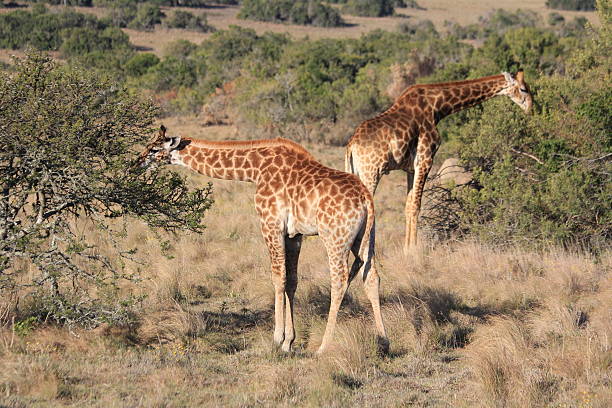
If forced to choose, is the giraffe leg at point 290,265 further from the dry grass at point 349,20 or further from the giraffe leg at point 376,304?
the dry grass at point 349,20

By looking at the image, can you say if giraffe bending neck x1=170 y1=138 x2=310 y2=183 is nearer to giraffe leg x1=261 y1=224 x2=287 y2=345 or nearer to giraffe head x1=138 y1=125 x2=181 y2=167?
giraffe head x1=138 y1=125 x2=181 y2=167

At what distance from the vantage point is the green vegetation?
72100 millimetres

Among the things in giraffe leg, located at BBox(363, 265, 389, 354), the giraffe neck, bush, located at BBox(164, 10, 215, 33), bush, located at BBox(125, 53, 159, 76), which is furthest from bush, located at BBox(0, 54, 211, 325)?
bush, located at BBox(164, 10, 215, 33)

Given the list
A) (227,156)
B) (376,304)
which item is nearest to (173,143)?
(227,156)

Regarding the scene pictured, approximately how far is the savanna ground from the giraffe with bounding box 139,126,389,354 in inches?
20.9

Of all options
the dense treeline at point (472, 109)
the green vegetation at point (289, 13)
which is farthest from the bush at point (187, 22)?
the dense treeline at point (472, 109)

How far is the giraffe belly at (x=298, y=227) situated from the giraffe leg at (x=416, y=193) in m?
4.19

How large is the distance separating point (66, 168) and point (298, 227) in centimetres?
249

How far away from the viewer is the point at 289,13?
73.1m

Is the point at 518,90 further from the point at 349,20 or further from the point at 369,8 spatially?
the point at 369,8

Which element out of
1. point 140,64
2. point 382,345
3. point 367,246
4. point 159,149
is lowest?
point 140,64

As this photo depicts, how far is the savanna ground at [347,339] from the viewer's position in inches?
262

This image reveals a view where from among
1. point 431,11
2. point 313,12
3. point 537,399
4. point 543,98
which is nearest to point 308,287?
point 537,399

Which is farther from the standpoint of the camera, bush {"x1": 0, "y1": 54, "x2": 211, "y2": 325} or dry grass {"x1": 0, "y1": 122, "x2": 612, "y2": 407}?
bush {"x1": 0, "y1": 54, "x2": 211, "y2": 325}
